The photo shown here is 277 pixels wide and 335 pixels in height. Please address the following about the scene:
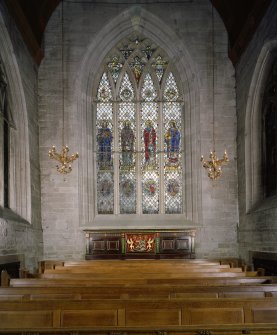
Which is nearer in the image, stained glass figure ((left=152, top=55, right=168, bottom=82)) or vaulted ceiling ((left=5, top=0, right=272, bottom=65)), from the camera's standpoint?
vaulted ceiling ((left=5, top=0, right=272, bottom=65))

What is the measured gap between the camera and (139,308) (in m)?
5.74

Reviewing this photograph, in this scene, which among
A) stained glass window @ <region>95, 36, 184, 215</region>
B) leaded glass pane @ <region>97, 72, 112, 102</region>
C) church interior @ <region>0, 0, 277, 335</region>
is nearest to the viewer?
church interior @ <region>0, 0, 277, 335</region>

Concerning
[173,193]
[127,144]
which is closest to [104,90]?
[127,144]

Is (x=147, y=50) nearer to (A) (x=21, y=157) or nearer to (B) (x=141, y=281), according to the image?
(A) (x=21, y=157)

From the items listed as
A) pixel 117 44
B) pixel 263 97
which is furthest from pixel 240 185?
pixel 117 44

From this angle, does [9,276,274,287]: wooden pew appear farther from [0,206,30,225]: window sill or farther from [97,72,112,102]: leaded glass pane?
[97,72,112,102]: leaded glass pane

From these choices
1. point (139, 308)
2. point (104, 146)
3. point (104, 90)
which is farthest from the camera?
point (104, 90)

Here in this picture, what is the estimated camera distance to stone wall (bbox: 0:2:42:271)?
447 inches

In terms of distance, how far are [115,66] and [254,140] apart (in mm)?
4984

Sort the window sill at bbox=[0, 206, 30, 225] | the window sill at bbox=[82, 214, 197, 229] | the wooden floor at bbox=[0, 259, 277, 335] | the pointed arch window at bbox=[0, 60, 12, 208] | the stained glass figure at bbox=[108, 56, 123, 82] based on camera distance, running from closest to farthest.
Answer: the wooden floor at bbox=[0, 259, 277, 335] < the window sill at bbox=[0, 206, 30, 225] < the pointed arch window at bbox=[0, 60, 12, 208] < the window sill at bbox=[82, 214, 197, 229] < the stained glass figure at bbox=[108, 56, 123, 82]

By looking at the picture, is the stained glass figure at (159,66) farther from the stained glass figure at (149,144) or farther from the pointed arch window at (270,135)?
the pointed arch window at (270,135)

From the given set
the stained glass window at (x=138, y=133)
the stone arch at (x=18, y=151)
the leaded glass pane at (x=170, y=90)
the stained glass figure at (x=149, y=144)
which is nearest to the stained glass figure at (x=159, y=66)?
the stained glass window at (x=138, y=133)

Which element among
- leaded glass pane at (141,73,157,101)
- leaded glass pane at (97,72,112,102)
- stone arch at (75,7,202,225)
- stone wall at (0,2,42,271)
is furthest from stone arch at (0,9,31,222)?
leaded glass pane at (141,73,157,101)

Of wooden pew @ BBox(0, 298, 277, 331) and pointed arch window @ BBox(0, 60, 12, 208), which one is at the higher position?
pointed arch window @ BBox(0, 60, 12, 208)
